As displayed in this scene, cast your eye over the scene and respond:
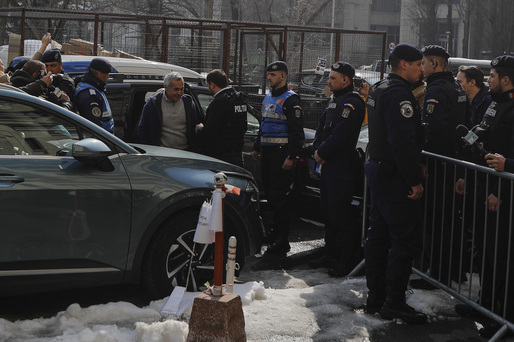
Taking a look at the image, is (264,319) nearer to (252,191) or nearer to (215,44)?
(252,191)

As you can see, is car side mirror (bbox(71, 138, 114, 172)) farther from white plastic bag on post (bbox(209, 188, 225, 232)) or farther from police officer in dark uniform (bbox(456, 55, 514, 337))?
police officer in dark uniform (bbox(456, 55, 514, 337))

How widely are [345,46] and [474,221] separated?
411 inches

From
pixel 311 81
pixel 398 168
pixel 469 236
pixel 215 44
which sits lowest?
pixel 469 236

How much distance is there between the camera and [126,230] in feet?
18.0

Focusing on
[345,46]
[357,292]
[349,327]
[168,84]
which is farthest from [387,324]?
[345,46]

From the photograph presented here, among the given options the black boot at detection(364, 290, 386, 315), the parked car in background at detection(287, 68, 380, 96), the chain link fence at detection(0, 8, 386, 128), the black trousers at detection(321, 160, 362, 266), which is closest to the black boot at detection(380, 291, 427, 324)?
the black boot at detection(364, 290, 386, 315)

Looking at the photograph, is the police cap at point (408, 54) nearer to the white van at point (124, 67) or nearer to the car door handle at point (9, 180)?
the car door handle at point (9, 180)

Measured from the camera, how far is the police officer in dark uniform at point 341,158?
7047 millimetres

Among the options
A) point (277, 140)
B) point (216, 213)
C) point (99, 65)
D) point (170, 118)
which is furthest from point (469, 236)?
point (99, 65)

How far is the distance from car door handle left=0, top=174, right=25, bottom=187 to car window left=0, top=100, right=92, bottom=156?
0.20 m

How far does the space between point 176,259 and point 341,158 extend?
6.90ft

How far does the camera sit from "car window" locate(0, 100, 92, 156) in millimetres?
5324

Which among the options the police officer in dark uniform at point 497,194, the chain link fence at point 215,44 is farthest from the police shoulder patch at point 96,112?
the chain link fence at point 215,44

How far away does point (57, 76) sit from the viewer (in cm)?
795
